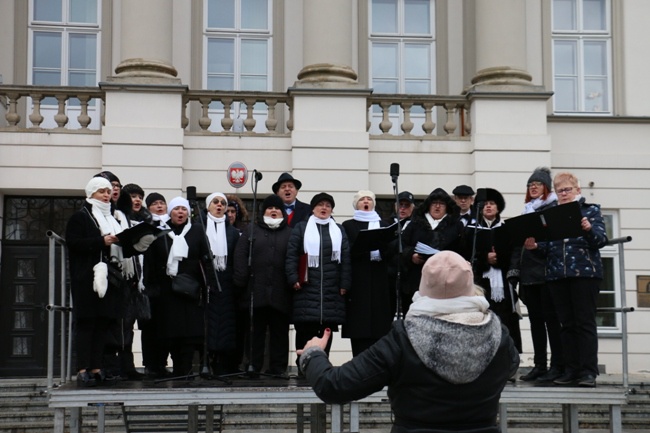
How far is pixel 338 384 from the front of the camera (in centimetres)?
520

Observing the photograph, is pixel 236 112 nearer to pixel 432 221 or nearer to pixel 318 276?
pixel 432 221

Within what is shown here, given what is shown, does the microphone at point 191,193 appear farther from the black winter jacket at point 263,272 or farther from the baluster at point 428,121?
the baluster at point 428,121

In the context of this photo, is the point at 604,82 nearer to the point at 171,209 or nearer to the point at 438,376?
the point at 171,209

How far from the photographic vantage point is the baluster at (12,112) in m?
18.1

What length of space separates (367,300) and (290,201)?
154 centimetres

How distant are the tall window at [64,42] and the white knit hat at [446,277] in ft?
50.6

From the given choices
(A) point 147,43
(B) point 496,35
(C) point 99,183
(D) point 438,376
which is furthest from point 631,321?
(D) point 438,376

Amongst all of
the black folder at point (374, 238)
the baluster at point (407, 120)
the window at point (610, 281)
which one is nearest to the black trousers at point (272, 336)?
the black folder at point (374, 238)

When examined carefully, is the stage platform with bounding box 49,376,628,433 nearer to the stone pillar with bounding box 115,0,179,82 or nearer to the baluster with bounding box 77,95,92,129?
the baluster with bounding box 77,95,92,129

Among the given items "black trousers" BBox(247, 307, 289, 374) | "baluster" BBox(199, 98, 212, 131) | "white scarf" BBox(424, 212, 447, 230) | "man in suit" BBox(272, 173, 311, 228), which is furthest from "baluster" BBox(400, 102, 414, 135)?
"black trousers" BBox(247, 307, 289, 374)

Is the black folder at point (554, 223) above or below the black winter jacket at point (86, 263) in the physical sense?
above

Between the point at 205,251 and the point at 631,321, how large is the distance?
10.9 m

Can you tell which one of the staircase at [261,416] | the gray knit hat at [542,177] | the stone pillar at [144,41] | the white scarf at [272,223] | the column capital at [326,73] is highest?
the stone pillar at [144,41]

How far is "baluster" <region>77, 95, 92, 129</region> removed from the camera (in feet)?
59.7
